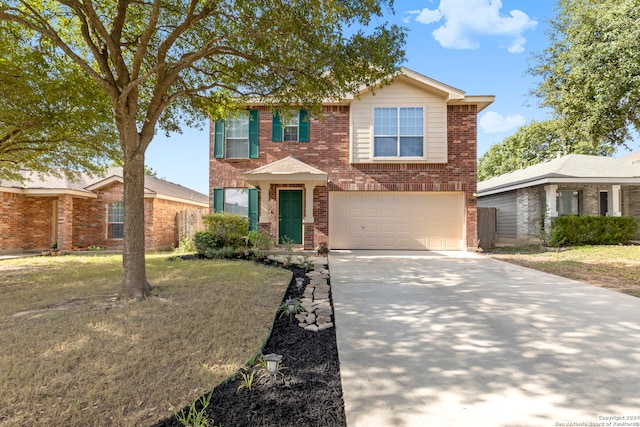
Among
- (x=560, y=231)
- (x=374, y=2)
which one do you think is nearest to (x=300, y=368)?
(x=374, y=2)

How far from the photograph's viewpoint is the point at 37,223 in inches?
540

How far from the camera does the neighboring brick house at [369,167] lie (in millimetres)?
11328

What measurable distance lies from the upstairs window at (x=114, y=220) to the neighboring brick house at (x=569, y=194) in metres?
18.4

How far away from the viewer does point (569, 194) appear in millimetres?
14508

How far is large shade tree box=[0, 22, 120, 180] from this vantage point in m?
6.90

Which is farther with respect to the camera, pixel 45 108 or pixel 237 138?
pixel 237 138

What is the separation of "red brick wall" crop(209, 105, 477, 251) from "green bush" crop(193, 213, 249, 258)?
166cm

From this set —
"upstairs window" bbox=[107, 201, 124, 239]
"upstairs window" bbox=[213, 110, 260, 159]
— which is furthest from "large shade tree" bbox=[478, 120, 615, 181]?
"upstairs window" bbox=[107, 201, 124, 239]

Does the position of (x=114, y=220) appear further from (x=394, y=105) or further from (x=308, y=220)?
(x=394, y=105)

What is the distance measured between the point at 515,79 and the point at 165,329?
13.2 meters

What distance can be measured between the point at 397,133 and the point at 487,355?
9.52 metres

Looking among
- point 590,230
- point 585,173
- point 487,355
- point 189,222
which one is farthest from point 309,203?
point 585,173

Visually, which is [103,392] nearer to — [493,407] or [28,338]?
[28,338]

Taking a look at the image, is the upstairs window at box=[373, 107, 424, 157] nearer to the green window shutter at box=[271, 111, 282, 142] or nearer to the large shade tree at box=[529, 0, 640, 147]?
the green window shutter at box=[271, 111, 282, 142]
